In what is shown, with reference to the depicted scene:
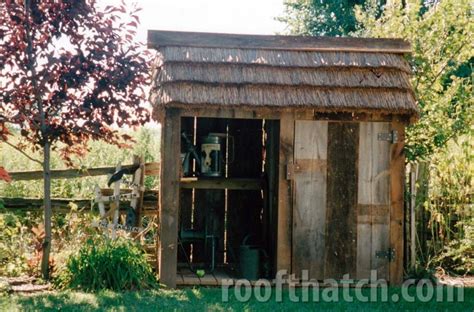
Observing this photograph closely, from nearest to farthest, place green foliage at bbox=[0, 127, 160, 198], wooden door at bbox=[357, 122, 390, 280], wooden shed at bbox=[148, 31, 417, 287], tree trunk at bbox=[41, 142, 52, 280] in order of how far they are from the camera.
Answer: wooden shed at bbox=[148, 31, 417, 287], wooden door at bbox=[357, 122, 390, 280], tree trunk at bbox=[41, 142, 52, 280], green foliage at bbox=[0, 127, 160, 198]

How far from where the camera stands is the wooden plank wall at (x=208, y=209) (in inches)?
388

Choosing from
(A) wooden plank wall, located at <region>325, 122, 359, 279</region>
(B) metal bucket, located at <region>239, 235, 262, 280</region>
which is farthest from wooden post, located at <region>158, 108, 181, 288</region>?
(A) wooden plank wall, located at <region>325, 122, 359, 279</region>

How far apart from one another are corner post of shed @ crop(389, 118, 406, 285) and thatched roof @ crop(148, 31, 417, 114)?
37 cm

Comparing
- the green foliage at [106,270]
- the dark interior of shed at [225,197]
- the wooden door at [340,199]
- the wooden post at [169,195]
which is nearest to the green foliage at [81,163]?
the dark interior of shed at [225,197]

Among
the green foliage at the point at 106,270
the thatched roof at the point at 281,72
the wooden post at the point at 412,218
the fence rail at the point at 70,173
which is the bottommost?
the green foliage at the point at 106,270

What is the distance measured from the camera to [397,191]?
8.07 m

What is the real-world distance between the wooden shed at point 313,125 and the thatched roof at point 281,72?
0.01 m

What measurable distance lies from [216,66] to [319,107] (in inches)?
50.6

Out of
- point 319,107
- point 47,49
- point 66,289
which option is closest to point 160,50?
point 47,49

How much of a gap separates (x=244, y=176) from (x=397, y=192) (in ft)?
8.62

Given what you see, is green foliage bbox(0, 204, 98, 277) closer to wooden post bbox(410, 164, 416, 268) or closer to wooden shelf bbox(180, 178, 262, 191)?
wooden shelf bbox(180, 178, 262, 191)

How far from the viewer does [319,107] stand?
7.73 meters

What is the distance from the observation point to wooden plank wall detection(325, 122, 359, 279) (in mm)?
7973

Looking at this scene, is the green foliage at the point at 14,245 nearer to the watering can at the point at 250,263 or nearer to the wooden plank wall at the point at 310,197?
the watering can at the point at 250,263
